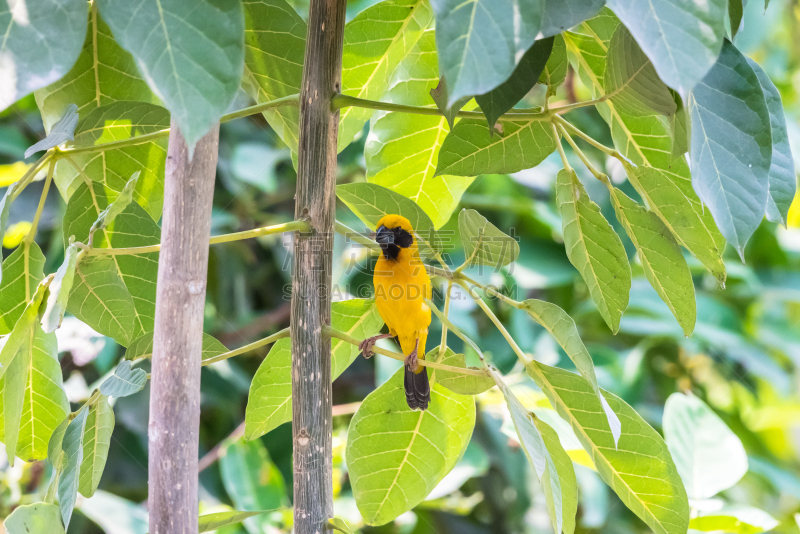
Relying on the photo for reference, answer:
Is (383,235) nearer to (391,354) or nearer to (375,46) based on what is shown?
(375,46)

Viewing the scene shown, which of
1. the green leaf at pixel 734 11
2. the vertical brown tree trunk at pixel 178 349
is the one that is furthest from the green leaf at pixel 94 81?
the green leaf at pixel 734 11

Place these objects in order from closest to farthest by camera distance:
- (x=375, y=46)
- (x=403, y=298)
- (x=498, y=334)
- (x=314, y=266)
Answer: (x=314, y=266) → (x=375, y=46) → (x=403, y=298) → (x=498, y=334)

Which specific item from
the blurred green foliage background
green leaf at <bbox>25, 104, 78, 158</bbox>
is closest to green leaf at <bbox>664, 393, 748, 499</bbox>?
the blurred green foliage background

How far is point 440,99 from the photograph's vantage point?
0.54 meters

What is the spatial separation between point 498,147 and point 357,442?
42 cm

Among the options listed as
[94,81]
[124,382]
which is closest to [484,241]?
[124,382]

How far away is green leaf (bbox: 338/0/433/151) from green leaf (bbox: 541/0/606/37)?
14.5 inches

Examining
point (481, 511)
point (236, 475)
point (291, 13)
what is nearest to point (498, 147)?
point (291, 13)

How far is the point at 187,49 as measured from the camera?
43 cm

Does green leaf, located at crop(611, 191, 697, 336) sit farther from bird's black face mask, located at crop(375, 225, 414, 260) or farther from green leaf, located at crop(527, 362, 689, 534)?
bird's black face mask, located at crop(375, 225, 414, 260)

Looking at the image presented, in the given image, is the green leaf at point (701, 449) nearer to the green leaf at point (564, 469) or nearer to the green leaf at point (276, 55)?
the green leaf at point (564, 469)

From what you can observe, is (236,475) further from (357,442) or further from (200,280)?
(200,280)

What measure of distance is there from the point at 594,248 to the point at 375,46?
1.34 feet

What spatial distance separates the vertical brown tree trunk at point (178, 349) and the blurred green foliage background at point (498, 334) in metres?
1.04
